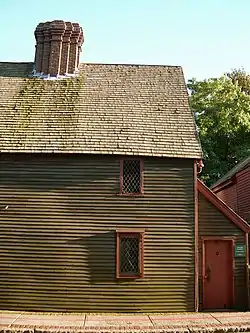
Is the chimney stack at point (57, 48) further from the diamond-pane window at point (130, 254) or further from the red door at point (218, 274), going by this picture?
the red door at point (218, 274)

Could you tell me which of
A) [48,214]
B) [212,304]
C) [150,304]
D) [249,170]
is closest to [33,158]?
[48,214]

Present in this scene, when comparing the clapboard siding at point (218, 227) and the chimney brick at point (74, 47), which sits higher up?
the chimney brick at point (74, 47)

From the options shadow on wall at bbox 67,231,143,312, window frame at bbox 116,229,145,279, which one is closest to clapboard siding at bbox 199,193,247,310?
window frame at bbox 116,229,145,279

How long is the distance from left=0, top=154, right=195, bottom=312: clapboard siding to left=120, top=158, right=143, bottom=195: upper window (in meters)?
0.23

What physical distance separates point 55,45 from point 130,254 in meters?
9.53

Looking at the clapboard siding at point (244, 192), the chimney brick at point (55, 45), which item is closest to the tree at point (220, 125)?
the clapboard siding at point (244, 192)

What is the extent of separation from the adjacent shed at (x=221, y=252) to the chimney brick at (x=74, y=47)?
759cm

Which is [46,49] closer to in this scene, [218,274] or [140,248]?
[140,248]

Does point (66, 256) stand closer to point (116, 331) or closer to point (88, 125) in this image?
point (116, 331)

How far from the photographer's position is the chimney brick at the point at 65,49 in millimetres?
18078

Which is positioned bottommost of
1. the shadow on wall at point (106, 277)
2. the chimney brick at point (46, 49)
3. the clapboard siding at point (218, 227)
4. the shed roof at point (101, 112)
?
the shadow on wall at point (106, 277)

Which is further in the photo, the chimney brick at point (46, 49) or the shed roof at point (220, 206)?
the chimney brick at point (46, 49)

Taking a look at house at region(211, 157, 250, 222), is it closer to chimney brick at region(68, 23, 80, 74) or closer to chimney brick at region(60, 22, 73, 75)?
chimney brick at region(68, 23, 80, 74)

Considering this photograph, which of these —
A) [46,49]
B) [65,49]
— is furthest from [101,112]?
[46,49]
